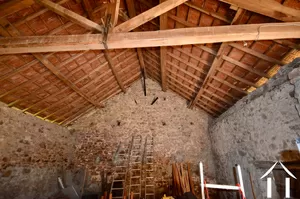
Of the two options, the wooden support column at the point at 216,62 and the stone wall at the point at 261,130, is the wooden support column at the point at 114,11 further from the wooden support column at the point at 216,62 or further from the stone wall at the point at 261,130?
the stone wall at the point at 261,130

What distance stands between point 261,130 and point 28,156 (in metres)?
5.54

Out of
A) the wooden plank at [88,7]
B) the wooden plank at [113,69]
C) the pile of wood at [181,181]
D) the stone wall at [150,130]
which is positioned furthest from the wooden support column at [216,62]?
the wooden plank at [113,69]

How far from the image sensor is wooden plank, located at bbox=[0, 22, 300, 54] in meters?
2.17

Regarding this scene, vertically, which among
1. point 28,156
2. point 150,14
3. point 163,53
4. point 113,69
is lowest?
point 28,156

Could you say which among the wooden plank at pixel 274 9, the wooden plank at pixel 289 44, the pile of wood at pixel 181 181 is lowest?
the pile of wood at pixel 181 181

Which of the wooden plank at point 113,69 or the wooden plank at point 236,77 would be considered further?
the wooden plank at point 113,69

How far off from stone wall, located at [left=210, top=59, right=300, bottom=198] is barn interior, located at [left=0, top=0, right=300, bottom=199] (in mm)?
24

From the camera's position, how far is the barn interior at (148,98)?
2.36 metres

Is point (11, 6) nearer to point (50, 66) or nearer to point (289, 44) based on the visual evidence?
point (50, 66)

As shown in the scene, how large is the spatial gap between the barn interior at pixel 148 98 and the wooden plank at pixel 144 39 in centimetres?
1

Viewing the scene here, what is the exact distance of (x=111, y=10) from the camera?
7.98 feet

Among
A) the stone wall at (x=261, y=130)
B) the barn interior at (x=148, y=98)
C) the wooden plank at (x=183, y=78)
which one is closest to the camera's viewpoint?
the barn interior at (x=148, y=98)

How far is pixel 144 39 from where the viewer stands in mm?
2295

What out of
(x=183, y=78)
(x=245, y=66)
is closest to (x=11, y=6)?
(x=245, y=66)
